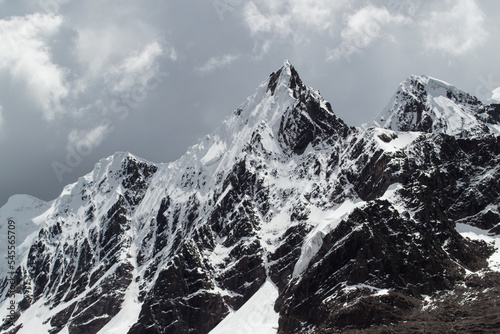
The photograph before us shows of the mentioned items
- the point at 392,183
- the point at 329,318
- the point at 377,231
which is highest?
the point at 392,183

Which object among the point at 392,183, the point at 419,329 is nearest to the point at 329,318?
the point at 419,329

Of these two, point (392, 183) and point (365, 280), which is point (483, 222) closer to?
point (392, 183)

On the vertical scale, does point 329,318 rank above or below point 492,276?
above

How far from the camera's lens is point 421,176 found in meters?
198

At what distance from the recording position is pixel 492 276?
517ft

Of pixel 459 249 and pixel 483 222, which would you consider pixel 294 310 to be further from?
pixel 483 222

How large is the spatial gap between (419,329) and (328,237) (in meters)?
51.0

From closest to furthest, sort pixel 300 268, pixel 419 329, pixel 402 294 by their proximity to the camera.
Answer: pixel 419 329 < pixel 402 294 < pixel 300 268

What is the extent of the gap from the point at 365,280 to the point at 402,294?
1129 cm

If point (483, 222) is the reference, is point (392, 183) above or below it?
above

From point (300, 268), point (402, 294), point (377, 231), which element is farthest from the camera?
point (300, 268)

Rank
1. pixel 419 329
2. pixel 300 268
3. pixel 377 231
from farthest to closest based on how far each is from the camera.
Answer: pixel 300 268, pixel 377 231, pixel 419 329

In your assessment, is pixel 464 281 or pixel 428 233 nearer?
pixel 464 281

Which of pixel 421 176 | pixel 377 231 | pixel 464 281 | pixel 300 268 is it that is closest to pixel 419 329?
pixel 464 281
